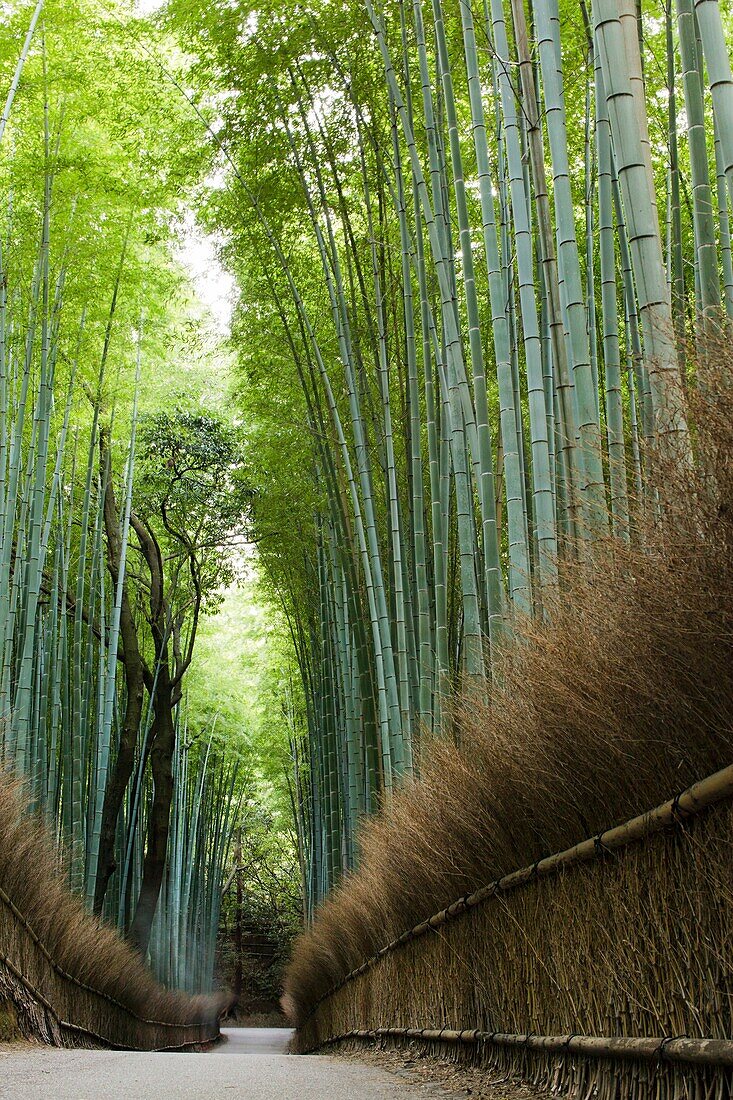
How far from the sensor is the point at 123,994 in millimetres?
6867

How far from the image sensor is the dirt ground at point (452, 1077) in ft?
7.55

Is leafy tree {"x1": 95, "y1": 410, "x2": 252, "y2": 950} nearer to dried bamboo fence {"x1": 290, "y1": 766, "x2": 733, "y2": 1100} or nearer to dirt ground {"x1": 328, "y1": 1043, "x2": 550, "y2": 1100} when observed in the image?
dirt ground {"x1": 328, "y1": 1043, "x2": 550, "y2": 1100}

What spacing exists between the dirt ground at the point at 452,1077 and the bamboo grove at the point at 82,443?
2308mm

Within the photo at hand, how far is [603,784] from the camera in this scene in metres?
1.98

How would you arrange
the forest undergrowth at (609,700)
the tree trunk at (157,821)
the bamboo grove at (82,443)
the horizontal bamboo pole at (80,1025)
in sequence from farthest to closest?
1. the tree trunk at (157,821)
2. the bamboo grove at (82,443)
3. the horizontal bamboo pole at (80,1025)
4. the forest undergrowth at (609,700)

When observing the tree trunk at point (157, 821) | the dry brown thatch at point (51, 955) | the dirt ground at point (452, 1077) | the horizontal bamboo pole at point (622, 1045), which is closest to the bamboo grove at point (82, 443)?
the tree trunk at point (157, 821)

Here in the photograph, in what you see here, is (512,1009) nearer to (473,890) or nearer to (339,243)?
(473,890)

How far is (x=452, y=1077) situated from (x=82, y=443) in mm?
7308

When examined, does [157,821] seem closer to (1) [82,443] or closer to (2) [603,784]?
(1) [82,443]

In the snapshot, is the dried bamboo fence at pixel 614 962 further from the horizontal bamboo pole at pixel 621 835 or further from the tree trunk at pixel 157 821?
the tree trunk at pixel 157 821

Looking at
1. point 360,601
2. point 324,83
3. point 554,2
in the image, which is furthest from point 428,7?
point 360,601

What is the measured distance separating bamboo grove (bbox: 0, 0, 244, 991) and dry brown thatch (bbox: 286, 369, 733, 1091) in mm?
3021

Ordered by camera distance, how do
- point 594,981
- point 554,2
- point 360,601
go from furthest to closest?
point 360,601
point 554,2
point 594,981

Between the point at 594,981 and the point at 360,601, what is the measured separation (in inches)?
178
